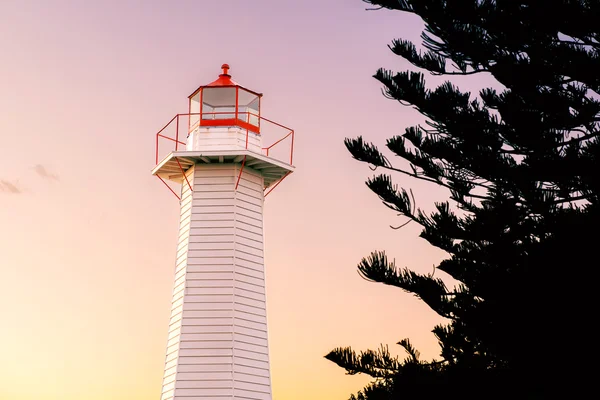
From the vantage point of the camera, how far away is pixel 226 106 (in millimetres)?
14055

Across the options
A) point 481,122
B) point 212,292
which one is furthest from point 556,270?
point 212,292

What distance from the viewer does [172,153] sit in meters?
13.4

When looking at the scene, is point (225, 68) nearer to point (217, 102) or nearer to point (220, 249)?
point (217, 102)

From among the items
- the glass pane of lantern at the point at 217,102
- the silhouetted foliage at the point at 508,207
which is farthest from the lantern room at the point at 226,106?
the silhouetted foliage at the point at 508,207

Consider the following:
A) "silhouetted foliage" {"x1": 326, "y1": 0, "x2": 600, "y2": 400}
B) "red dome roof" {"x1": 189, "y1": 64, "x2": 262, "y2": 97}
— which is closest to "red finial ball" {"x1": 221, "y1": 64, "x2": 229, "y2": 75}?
"red dome roof" {"x1": 189, "y1": 64, "x2": 262, "y2": 97}

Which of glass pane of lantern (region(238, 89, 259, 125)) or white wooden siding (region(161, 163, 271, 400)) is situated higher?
glass pane of lantern (region(238, 89, 259, 125))

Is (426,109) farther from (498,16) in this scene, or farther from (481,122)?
(498,16)

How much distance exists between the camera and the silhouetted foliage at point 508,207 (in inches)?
261

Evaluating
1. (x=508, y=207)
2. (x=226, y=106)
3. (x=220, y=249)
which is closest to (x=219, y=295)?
(x=220, y=249)

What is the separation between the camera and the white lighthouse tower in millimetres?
12352

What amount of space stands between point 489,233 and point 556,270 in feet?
1.98

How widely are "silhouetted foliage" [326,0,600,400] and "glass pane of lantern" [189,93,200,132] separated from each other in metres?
6.53

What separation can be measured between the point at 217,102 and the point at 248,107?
0.49 meters

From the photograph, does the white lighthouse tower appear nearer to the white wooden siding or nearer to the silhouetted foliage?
the white wooden siding
